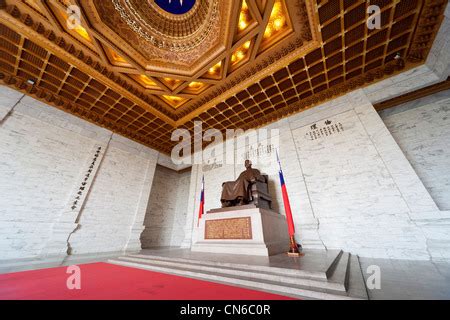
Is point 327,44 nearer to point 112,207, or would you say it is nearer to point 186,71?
point 186,71

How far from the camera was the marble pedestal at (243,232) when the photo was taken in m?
3.52

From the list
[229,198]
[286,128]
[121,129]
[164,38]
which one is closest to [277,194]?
[229,198]

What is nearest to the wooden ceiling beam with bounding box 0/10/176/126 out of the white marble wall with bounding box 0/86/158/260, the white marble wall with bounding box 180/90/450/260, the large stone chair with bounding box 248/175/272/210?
the white marble wall with bounding box 0/86/158/260

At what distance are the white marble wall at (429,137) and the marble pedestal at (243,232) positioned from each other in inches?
147

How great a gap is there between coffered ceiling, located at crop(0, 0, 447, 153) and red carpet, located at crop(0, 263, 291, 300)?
16.4 feet

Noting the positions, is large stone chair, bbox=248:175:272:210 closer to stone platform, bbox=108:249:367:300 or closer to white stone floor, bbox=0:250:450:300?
stone platform, bbox=108:249:367:300

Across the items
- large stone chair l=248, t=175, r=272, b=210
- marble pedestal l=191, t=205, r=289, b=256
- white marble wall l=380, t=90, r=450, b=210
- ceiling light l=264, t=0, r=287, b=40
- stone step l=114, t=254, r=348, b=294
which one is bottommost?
stone step l=114, t=254, r=348, b=294

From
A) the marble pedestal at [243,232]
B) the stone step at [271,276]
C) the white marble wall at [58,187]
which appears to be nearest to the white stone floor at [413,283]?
the stone step at [271,276]

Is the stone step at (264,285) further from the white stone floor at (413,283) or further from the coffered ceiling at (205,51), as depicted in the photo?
the coffered ceiling at (205,51)

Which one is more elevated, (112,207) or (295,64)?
(295,64)

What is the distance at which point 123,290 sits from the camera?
6.11 ft

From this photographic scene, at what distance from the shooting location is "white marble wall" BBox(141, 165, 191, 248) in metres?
8.43
